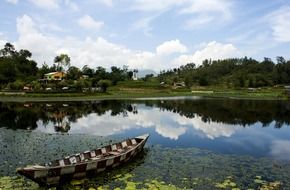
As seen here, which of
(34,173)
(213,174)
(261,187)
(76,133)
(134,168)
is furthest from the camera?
(76,133)

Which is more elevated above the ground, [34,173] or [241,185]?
[34,173]

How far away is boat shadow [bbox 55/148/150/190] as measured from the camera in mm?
19125

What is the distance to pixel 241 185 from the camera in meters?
19.7

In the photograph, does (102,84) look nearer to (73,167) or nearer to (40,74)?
(40,74)

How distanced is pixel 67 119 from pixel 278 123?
3171 cm

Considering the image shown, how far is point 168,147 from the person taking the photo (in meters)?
30.8

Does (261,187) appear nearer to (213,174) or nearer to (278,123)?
(213,174)

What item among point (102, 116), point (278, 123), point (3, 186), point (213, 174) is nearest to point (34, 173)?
point (3, 186)

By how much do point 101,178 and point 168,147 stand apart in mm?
11162

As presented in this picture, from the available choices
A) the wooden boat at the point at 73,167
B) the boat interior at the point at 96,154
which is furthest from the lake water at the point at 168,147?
the boat interior at the point at 96,154

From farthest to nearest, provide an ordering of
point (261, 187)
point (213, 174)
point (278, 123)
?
point (278, 123) < point (213, 174) < point (261, 187)

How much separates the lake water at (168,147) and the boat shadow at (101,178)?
0.06m

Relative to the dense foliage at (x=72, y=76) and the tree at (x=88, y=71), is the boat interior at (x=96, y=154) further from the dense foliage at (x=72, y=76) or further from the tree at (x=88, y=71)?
the tree at (x=88, y=71)

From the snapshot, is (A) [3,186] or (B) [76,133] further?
(B) [76,133]
